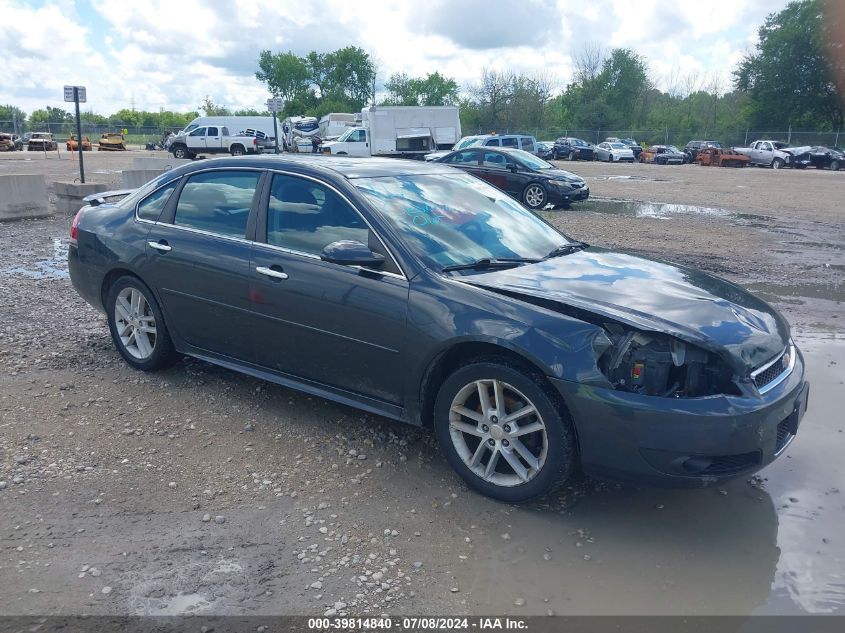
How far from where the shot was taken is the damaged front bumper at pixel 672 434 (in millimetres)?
3176

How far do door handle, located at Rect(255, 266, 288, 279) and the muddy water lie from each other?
1.93m

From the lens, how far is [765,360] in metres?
3.50

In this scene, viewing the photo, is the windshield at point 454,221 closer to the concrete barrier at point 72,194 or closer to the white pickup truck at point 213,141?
the concrete barrier at point 72,194

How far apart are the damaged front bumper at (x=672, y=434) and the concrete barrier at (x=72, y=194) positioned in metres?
13.3

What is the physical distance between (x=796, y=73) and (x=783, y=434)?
63.4 meters

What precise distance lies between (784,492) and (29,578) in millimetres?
3731

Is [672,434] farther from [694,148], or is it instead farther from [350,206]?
[694,148]

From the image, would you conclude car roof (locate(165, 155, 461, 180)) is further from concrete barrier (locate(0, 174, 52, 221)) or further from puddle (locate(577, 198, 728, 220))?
puddle (locate(577, 198, 728, 220))

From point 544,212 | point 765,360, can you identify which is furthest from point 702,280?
point 544,212

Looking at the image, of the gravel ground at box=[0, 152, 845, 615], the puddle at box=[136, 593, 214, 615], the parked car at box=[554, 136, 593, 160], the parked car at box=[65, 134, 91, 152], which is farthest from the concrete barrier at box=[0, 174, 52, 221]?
the parked car at box=[554, 136, 593, 160]

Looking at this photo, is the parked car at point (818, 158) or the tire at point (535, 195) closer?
the tire at point (535, 195)

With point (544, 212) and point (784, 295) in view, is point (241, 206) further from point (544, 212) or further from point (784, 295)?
point (544, 212)

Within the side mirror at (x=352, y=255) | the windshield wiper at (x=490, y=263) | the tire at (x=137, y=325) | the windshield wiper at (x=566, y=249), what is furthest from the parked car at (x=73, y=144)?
the windshield wiper at (x=490, y=263)

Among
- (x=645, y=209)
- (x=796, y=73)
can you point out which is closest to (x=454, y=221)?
(x=645, y=209)
